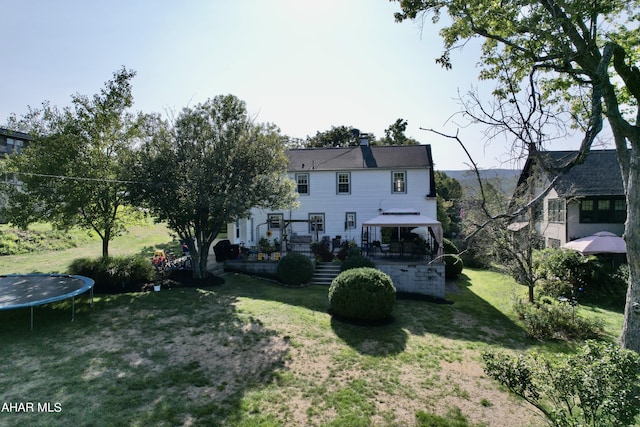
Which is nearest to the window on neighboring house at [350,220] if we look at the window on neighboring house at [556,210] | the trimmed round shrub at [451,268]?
the trimmed round shrub at [451,268]

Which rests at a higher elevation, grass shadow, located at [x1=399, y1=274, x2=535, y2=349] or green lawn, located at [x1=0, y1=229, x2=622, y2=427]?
green lawn, located at [x1=0, y1=229, x2=622, y2=427]

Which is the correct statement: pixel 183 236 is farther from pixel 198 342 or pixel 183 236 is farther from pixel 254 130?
pixel 198 342

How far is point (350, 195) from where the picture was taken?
20922 millimetres

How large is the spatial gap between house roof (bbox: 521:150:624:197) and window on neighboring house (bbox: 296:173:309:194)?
1278cm

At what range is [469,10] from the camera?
7613 mm

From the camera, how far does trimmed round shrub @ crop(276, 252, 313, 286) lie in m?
14.6

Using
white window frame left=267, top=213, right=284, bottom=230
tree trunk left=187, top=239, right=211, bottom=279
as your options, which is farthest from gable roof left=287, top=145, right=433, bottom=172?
tree trunk left=187, top=239, right=211, bottom=279

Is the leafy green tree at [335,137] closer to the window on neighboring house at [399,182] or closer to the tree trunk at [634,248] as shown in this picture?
the window on neighboring house at [399,182]

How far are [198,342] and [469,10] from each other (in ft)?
33.5

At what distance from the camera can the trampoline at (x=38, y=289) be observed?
8.38 metres

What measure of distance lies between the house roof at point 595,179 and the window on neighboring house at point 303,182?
1278cm

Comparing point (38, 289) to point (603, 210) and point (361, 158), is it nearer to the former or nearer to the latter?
point (361, 158)

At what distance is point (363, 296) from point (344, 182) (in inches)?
472

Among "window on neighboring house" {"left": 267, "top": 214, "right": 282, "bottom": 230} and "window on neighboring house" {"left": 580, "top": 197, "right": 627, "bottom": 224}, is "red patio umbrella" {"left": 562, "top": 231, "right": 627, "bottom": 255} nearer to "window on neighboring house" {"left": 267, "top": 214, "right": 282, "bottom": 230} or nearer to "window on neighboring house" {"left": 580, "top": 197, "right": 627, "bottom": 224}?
"window on neighboring house" {"left": 580, "top": 197, "right": 627, "bottom": 224}
